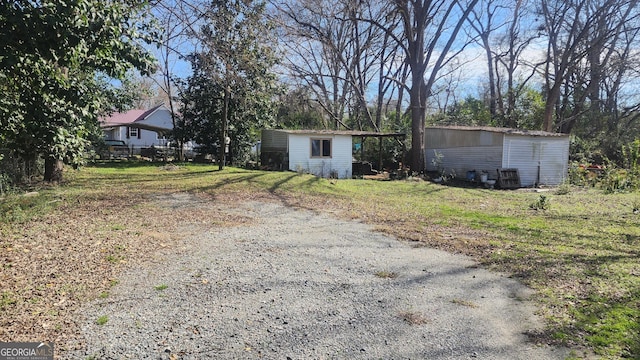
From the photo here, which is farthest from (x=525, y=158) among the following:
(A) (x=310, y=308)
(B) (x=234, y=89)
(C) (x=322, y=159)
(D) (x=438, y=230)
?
(A) (x=310, y=308)

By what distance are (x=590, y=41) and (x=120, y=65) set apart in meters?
27.1

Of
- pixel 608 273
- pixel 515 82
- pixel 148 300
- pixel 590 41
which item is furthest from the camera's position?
pixel 515 82

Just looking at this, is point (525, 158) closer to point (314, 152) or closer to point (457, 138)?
point (457, 138)

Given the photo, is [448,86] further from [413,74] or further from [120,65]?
[120,65]

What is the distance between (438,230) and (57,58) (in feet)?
21.1

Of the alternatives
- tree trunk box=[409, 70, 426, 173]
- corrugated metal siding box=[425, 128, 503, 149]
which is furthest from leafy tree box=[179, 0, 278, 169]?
corrugated metal siding box=[425, 128, 503, 149]

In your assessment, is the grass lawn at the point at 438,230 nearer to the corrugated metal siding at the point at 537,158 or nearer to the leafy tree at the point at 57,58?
the leafy tree at the point at 57,58

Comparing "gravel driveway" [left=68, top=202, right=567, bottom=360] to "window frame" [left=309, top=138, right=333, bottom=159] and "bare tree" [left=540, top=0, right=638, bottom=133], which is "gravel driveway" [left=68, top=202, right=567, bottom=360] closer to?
"window frame" [left=309, top=138, right=333, bottom=159]

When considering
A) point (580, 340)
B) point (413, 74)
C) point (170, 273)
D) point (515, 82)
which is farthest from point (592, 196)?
point (515, 82)

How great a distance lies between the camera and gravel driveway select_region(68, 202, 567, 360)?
2.90 meters

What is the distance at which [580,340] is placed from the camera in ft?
10.2

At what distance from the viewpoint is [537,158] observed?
1758 centimetres

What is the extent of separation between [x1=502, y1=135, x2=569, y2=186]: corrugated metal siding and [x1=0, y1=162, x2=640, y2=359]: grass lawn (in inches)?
153

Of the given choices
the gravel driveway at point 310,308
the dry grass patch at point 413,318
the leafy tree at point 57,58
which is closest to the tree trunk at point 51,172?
the leafy tree at point 57,58
